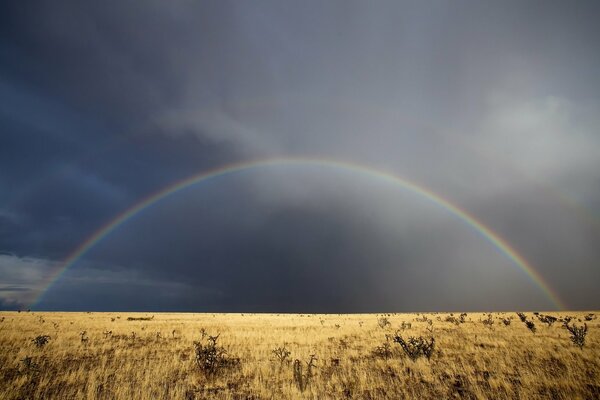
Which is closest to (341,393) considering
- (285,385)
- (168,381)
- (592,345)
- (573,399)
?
(285,385)

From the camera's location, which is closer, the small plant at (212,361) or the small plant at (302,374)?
the small plant at (302,374)

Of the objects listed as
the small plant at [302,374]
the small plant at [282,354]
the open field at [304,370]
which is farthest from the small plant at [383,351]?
the small plant at [282,354]

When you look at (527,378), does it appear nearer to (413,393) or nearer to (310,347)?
(413,393)

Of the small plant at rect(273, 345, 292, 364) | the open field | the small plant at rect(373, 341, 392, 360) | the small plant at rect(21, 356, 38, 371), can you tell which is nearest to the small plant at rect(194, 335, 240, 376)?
the open field

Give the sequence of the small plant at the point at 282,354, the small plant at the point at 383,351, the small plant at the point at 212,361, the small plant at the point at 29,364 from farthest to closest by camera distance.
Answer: the small plant at the point at 383,351 → the small plant at the point at 282,354 → the small plant at the point at 212,361 → the small plant at the point at 29,364

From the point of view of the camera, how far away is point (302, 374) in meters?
13.9

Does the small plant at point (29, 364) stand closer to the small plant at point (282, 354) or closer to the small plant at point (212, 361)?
the small plant at point (212, 361)

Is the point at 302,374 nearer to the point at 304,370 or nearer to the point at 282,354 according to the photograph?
the point at 304,370

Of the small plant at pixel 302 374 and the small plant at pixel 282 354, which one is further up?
the small plant at pixel 282 354

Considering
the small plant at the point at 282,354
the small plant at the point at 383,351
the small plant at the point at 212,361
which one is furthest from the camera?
the small plant at the point at 383,351

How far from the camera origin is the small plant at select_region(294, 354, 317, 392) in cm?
1304

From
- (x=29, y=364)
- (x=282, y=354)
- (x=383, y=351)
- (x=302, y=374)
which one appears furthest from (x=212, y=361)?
(x=383, y=351)

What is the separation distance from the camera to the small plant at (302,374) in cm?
1304

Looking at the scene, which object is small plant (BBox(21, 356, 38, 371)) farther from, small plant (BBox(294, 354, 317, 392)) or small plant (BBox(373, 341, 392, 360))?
small plant (BBox(373, 341, 392, 360))
